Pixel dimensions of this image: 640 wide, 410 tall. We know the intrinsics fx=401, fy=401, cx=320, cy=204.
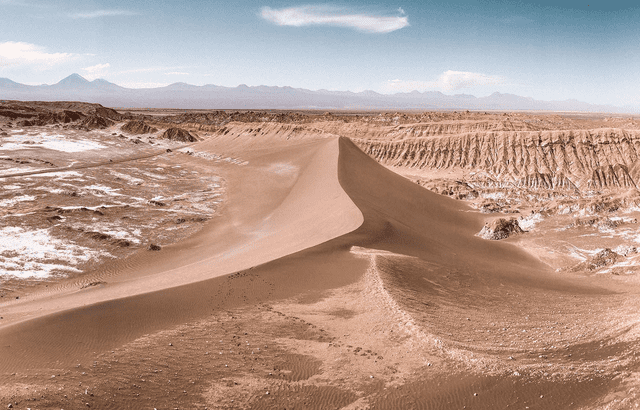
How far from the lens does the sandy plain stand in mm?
8680

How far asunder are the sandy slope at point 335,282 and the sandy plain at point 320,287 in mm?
85

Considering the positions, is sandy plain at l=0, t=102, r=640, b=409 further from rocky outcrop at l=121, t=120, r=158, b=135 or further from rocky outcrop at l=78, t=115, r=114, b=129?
rocky outcrop at l=78, t=115, r=114, b=129

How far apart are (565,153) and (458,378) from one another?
143ft

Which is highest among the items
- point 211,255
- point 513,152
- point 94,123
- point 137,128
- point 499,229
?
point 94,123

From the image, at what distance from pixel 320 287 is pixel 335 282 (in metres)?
0.61

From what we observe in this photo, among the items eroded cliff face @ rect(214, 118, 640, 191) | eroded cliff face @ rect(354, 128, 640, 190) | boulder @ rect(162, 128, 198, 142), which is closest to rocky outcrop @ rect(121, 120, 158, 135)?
boulder @ rect(162, 128, 198, 142)

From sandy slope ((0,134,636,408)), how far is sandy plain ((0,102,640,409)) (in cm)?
9

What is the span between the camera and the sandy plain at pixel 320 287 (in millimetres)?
8680

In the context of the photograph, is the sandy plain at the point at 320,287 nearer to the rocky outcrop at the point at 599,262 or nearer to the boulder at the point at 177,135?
the rocky outcrop at the point at 599,262

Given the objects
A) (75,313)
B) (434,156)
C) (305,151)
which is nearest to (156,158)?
(305,151)

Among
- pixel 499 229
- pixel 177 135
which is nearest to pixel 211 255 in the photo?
pixel 499 229

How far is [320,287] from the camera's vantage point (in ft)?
46.2

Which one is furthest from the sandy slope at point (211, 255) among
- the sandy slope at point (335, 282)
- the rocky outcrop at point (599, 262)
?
the rocky outcrop at point (599, 262)

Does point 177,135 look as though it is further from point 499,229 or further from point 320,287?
point 320,287
